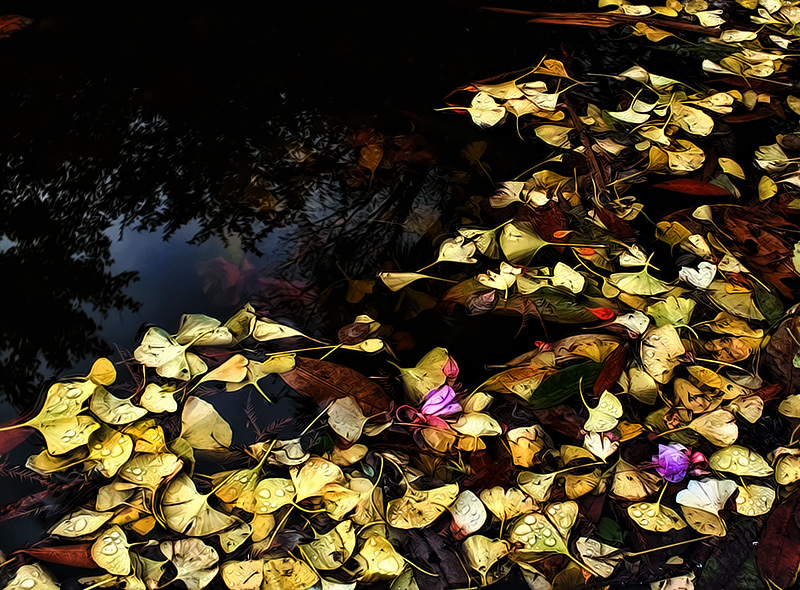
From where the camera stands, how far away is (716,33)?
1.38 m

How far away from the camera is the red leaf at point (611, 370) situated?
3.11 ft

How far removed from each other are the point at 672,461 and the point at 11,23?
131cm

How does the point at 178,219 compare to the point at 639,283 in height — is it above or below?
above

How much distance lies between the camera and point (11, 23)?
1.21 meters

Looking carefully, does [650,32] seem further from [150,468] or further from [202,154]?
[150,468]

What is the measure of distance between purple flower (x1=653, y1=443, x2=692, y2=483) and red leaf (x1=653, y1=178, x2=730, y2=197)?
45cm

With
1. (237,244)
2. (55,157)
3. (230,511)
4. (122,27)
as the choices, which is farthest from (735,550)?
(122,27)

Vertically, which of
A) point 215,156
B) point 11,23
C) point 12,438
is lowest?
point 12,438

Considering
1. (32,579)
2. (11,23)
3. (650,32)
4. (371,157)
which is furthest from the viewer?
(650,32)

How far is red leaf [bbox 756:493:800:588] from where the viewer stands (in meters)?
0.85

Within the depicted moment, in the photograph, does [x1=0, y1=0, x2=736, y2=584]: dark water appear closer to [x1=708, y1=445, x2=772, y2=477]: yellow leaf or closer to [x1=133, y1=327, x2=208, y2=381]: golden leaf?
[x1=133, y1=327, x2=208, y2=381]: golden leaf

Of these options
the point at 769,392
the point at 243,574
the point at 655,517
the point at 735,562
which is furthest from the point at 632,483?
the point at 243,574

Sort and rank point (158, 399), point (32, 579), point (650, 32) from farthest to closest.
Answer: point (650, 32), point (158, 399), point (32, 579)

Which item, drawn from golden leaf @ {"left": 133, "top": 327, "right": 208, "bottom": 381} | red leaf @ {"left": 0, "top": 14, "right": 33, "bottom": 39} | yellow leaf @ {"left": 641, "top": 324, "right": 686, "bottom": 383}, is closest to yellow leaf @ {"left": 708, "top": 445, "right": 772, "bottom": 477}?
yellow leaf @ {"left": 641, "top": 324, "right": 686, "bottom": 383}
